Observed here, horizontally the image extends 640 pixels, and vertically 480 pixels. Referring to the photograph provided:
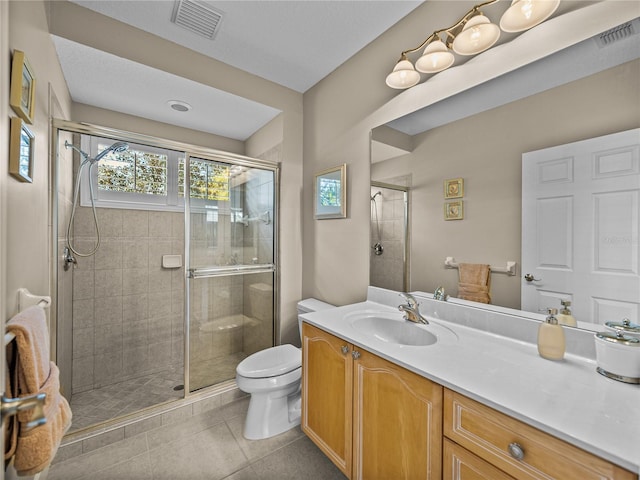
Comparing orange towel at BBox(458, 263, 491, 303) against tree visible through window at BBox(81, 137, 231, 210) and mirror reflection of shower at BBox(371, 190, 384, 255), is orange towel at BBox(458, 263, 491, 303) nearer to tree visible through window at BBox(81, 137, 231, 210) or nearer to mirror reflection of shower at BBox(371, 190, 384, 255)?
mirror reflection of shower at BBox(371, 190, 384, 255)

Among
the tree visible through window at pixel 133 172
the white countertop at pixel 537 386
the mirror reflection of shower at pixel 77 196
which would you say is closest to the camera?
the white countertop at pixel 537 386

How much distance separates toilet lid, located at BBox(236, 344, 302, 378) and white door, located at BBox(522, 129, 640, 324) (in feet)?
4.63

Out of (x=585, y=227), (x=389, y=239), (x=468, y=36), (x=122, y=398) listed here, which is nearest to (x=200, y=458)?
(x=122, y=398)

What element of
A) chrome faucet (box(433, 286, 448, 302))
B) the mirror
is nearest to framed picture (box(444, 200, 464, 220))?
the mirror

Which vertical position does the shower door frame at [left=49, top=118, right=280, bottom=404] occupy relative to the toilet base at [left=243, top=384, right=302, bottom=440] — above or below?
above

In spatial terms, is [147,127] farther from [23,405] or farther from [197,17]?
[23,405]

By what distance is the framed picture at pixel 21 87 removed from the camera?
3.12ft

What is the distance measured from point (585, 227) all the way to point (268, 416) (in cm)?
194

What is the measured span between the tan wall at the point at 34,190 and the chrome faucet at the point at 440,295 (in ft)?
5.74

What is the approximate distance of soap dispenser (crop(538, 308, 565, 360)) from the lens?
3.32ft

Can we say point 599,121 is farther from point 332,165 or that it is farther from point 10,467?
point 10,467

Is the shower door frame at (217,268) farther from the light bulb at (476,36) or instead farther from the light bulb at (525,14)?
the light bulb at (525,14)

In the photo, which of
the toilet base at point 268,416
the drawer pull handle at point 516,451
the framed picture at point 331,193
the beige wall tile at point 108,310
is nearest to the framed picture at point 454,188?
the framed picture at point 331,193

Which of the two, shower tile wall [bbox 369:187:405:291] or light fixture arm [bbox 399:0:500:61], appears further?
shower tile wall [bbox 369:187:405:291]
